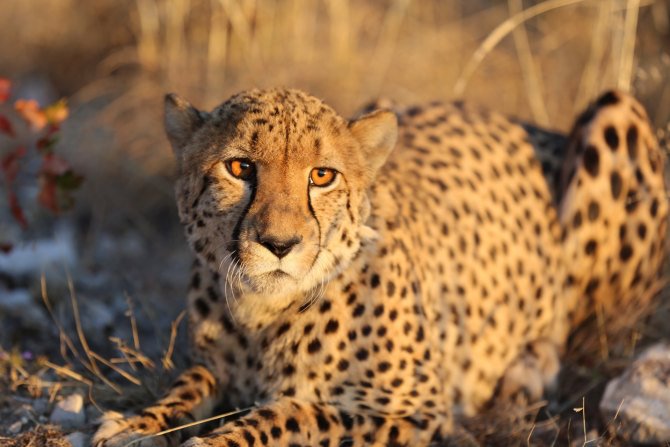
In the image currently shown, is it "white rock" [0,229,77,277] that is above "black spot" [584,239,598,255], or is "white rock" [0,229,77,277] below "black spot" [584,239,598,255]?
below

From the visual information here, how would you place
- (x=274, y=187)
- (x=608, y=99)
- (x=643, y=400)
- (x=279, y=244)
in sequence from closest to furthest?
(x=279, y=244) < (x=274, y=187) < (x=643, y=400) < (x=608, y=99)

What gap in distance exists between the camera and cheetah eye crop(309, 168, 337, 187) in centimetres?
278

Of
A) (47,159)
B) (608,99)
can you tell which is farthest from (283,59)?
(608,99)

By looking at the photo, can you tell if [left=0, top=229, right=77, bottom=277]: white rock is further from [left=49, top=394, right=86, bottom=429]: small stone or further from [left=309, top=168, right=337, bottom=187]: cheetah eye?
[left=309, top=168, right=337, bottom=187]: cheetah eye

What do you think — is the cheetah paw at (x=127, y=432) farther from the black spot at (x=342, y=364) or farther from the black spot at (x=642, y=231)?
the black spot at (x=642, y=231)

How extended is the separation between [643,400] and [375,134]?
1.25 metres

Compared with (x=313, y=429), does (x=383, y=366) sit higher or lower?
higher

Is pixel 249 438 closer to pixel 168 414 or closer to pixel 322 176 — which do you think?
pixel 168 414

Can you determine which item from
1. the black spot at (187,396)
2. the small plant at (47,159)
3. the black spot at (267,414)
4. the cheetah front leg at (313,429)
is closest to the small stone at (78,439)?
the black spot at (187,396)

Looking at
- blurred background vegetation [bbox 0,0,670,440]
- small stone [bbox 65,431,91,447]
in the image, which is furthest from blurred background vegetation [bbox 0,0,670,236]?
small stone [bbox 65,431,91,447]

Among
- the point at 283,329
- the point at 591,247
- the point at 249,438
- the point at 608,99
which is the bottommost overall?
the point at 249,438

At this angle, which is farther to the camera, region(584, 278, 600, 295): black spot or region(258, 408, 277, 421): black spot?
region(584, 278, 600, 295): black spot

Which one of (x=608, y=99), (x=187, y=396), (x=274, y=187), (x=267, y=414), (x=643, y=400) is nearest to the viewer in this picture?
(x=274, y=187)

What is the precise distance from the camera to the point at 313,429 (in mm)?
2928
